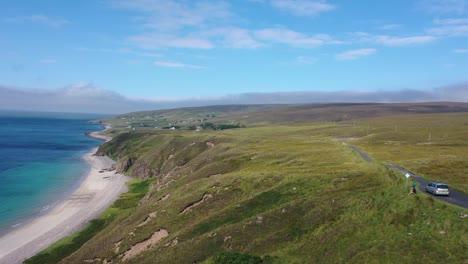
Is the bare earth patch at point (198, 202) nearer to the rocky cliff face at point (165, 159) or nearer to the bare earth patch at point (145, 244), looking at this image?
the bare earth patch at point (145, 244)

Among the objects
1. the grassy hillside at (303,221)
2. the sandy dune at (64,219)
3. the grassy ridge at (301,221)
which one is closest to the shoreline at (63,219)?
the sandy dune at (64,219)

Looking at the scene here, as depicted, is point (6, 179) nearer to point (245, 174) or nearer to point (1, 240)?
point (1, 240)

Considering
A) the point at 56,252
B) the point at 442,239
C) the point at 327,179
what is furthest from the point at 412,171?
the point at 56,252

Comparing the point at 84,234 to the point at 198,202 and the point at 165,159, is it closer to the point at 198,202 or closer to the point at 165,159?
the point at 198,202

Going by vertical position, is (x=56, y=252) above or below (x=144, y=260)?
below

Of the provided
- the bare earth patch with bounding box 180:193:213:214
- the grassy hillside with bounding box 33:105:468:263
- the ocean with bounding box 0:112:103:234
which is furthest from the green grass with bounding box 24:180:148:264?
the bare earth patch with bounding box 180:193:213:214

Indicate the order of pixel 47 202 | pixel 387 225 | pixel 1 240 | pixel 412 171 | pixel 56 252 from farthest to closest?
pixel 47 202 < pixel 1 240 < pixel 56 252 < pixel 412 171 < pixel 387 225
